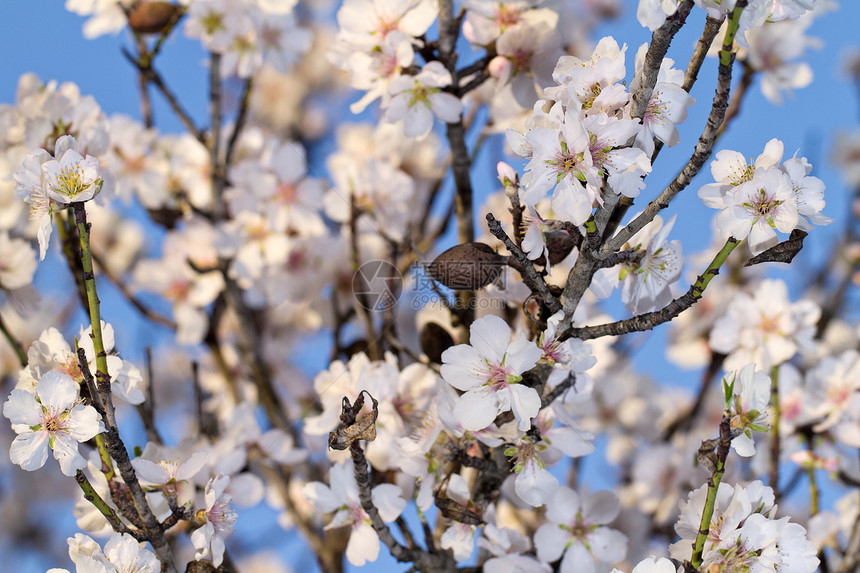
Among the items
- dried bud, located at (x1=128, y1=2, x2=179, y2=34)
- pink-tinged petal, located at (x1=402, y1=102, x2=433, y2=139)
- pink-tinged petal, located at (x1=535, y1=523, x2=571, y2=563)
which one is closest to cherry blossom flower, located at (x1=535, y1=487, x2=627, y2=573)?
pink-tinged petal, located at (x1=535, y1=523, x2=571, y2=563)

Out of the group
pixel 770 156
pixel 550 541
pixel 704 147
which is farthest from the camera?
pixel 550 541

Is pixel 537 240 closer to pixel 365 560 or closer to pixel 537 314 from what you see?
pixel 537 314

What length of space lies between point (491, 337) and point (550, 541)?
399 mm

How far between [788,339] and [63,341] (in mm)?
1293

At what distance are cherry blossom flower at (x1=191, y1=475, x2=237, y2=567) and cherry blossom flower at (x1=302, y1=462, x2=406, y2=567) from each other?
0.50ft

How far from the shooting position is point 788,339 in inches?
55.8

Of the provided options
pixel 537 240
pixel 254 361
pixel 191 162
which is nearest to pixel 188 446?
pixel 254 361

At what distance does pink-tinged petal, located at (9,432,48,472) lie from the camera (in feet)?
2.70

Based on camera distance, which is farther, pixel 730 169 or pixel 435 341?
pixel 435 341

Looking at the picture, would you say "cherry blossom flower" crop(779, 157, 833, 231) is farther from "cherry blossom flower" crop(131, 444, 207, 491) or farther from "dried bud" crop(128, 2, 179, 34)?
"dried bud" crop(128, 2, 179, 34)

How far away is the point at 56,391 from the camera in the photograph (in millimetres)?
829

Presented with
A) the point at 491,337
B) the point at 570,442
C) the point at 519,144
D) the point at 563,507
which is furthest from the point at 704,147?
the point at 563,507

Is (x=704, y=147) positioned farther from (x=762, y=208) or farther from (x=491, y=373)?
(x=491, y=373)

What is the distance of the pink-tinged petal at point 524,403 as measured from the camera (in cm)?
80
